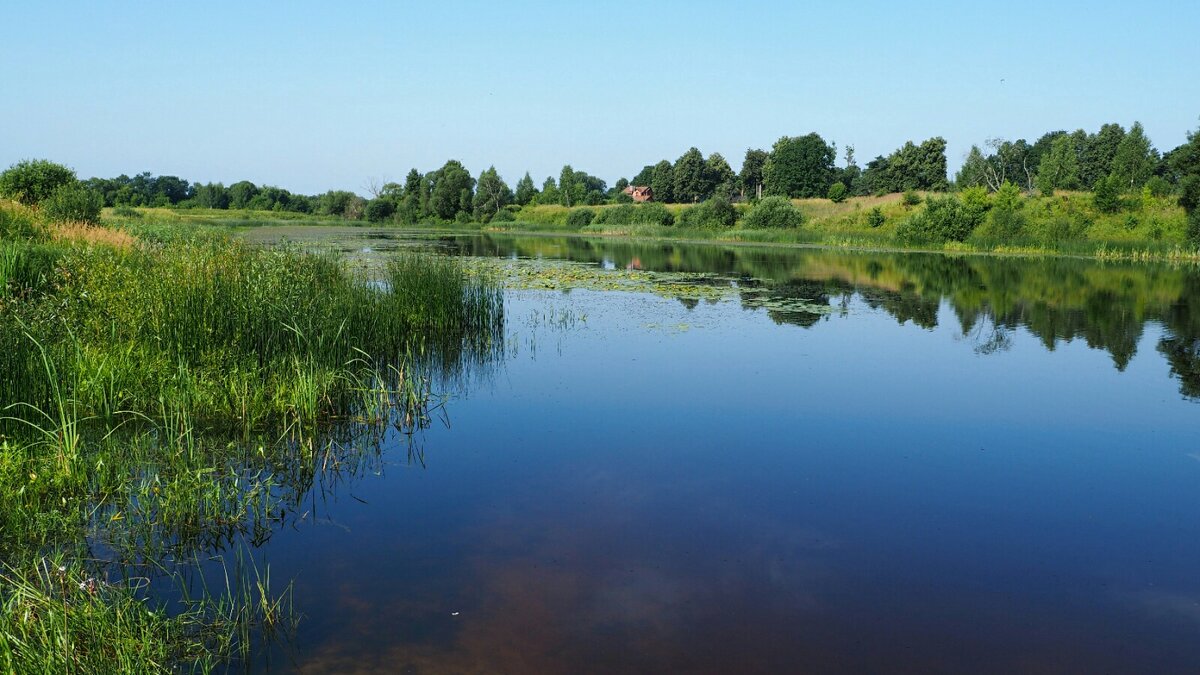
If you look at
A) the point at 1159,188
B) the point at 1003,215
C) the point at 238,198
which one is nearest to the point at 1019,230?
the point at 1003,215

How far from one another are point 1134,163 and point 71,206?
176 feet

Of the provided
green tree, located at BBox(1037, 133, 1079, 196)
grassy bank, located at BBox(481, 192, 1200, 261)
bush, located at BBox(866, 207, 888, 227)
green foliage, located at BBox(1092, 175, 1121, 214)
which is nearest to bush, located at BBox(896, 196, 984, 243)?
grassy bank, located at BBox(481, 192, 1200, 261)

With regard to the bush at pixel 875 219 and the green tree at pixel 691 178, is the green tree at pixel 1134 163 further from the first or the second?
the green tree at pixel 691 178

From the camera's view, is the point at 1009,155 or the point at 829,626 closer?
the point at 829,626

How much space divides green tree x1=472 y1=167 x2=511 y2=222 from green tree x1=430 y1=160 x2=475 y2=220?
1.14 metres

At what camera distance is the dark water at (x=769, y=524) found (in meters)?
3.89

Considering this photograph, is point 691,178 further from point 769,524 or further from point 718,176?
point 769,524

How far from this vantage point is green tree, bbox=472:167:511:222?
7825 cm

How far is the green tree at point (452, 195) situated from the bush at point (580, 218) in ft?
51.2

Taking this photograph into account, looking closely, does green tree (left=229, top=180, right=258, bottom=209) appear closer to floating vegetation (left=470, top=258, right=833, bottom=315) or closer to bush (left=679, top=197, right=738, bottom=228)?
bush (left=679, top=197, right=738, bottom=228)

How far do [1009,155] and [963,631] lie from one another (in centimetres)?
6790

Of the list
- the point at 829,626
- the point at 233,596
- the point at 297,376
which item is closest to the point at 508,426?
the point at 297,376

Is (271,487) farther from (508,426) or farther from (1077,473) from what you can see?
(1077,473)

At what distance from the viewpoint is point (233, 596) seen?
4164 millimetres
